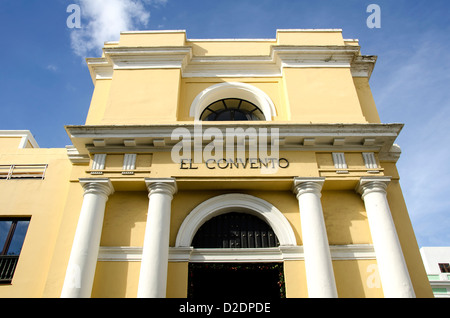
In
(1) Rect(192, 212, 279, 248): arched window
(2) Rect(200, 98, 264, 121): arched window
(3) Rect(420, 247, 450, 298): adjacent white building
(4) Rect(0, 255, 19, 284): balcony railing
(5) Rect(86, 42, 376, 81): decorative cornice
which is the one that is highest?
(3) Rect(420, 247, 450, 298): adjacent white building

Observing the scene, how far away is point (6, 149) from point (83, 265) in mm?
5739

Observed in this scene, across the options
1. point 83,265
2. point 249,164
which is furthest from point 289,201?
point 83,265

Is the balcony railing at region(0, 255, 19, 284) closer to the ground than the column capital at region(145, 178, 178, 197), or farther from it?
closer to the ground

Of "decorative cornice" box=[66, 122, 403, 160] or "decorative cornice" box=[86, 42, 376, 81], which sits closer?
"decorative cornice" box=[66, 122, 403, 160]

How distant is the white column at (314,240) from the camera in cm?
860

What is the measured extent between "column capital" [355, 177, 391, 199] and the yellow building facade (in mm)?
29

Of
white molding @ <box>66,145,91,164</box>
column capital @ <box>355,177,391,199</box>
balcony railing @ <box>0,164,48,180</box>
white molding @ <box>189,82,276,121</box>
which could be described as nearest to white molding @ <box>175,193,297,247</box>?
column capital @ <box>355,177,391,199</box>

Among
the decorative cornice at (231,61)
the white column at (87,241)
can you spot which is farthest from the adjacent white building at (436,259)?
the white column at (87,241)

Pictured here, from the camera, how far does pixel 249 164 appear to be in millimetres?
10352

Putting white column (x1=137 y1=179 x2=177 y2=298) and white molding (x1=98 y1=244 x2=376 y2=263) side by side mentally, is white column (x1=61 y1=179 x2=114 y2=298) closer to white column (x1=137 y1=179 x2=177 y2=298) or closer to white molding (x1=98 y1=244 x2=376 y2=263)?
white molding (x1=98 y1=244 x2=376 y2=263)

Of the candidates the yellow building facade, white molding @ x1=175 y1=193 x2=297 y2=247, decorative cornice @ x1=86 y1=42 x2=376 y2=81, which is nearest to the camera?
the yellow building facade

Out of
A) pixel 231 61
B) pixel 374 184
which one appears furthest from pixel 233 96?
pixel 374 184

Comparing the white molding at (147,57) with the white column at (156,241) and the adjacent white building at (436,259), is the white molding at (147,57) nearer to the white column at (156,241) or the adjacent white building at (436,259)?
the white column at (156,241)

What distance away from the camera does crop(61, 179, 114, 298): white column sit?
28.2 feet
